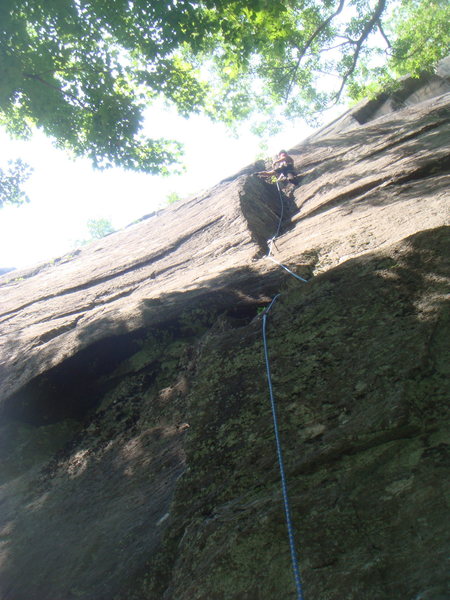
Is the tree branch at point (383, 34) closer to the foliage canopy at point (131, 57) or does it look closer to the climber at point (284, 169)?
the foliage canopy at point (131, 57)

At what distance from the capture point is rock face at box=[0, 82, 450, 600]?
→ 2156 millimetres

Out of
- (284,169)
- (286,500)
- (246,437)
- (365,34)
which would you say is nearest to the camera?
(286,500)

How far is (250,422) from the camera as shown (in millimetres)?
3025

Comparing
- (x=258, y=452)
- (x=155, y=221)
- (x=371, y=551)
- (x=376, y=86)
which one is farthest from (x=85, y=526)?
(x=376, y=86)

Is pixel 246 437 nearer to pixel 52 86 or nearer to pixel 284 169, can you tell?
pixel 284 169

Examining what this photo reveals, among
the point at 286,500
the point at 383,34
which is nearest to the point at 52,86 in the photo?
the point at 286,500

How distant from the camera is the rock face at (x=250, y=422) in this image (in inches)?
84.9

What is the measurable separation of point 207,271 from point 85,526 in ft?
12.3

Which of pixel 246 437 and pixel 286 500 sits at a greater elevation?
pixel 246 437

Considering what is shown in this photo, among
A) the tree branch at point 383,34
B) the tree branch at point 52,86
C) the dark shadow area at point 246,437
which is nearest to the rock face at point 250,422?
the dark shadow area at point 246,437

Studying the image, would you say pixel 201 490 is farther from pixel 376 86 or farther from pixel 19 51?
pixel 376 86

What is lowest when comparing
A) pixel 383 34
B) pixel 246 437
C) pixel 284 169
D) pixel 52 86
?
pixel 246 437

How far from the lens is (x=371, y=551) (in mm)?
1983

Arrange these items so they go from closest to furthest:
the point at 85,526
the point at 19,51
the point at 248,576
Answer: the point at 248,576, the point at 85,526, the point at 19,51
